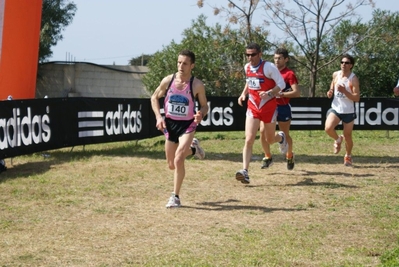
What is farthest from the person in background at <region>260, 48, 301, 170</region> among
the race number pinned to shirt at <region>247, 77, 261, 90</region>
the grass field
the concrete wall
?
the concrete wall

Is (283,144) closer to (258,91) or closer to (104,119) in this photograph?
(258,91)

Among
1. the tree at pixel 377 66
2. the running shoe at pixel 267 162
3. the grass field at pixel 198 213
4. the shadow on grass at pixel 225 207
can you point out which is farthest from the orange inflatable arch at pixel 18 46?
the tree at pixel 377 66

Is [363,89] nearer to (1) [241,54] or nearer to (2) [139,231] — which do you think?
(1) [241,54]

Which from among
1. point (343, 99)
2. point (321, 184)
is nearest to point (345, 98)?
point (343, 99)

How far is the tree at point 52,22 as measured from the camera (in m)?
45.3

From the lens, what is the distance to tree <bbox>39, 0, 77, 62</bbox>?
45281 mm

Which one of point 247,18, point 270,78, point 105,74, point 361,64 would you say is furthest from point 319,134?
point 105,74

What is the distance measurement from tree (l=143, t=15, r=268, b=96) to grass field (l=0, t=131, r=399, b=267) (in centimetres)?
1696

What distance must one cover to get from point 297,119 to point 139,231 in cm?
1231

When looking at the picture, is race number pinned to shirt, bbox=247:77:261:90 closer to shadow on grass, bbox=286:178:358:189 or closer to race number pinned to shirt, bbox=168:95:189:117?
shadow on grass, bbox=286:178:358:189

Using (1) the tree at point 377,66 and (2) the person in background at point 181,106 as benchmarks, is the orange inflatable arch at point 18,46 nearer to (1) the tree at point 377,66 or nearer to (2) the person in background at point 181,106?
(2) the person in background at point 181,106

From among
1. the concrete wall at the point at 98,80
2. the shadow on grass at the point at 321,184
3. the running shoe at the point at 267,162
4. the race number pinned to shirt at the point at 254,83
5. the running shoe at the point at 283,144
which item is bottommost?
the shadow on grass at the point at 321,184

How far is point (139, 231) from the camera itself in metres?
7.75

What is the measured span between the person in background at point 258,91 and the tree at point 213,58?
1807 centimetres
